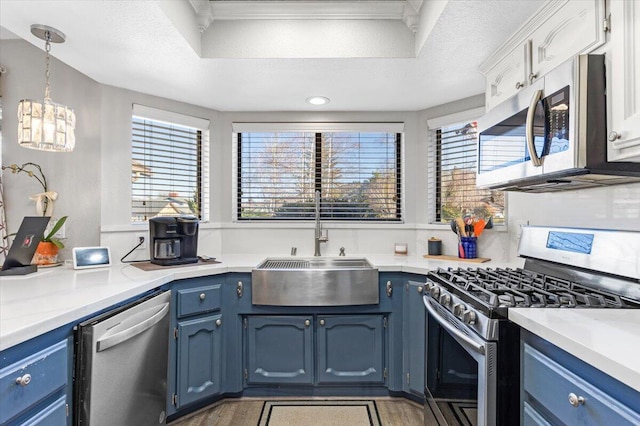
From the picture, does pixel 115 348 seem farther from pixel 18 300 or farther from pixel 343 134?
pixel 343 134

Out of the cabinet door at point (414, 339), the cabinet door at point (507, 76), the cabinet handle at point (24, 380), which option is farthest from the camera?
the cabinet door at point (414, 339)

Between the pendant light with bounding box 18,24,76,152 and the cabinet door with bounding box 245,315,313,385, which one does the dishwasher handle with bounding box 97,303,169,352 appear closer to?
the cabinet door with bounding box 245,315,313,385

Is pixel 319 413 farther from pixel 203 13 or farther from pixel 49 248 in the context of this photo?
pixel 203 13

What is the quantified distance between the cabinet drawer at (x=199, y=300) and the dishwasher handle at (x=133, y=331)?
0.18 m

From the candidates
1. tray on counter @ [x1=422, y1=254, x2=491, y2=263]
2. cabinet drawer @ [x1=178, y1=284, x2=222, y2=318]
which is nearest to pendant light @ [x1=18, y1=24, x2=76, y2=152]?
cabinet drawer @ [x1=178, y1=284, x2=222, y2=318]

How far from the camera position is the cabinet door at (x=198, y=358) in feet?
6.52

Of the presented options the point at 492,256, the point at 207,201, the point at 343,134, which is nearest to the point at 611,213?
the point at 492,256

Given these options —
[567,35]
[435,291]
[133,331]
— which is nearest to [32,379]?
[133,331]

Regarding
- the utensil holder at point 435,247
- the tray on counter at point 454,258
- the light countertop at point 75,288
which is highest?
the utensil holder at point 435,247

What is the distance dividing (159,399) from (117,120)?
5.77 ft

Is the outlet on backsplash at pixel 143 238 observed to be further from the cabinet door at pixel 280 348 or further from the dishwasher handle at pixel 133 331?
the cabinet door at pixel 280 348

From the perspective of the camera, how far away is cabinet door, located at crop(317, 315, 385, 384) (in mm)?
2182

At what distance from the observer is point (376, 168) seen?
2.90 meters

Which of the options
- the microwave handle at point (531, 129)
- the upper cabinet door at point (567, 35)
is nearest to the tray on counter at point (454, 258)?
the microwave handle at point (531, 129)
